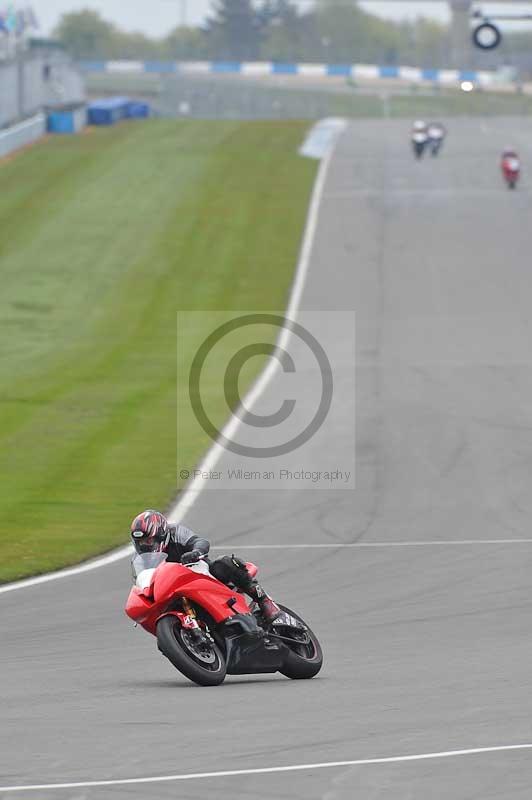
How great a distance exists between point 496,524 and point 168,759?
995cm

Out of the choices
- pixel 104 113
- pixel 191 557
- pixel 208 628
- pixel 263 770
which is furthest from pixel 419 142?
pixel 263 770

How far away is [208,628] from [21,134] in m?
66.3

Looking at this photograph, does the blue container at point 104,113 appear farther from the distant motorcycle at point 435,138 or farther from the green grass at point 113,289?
the distant motorcycle at point 435,138

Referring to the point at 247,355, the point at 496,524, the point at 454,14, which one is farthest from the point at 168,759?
the point at 454,14

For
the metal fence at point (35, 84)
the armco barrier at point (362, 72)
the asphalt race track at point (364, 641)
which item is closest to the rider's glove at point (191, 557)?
the asphalt race track at point (364, 641)

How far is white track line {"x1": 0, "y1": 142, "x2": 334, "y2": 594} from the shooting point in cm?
1476

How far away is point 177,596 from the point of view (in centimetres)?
989

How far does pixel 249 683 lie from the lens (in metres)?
10.3

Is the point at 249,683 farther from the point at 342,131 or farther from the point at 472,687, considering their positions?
the point at 342,131

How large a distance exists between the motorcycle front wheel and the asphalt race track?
14cm

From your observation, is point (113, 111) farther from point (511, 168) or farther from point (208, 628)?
point (208, 628)

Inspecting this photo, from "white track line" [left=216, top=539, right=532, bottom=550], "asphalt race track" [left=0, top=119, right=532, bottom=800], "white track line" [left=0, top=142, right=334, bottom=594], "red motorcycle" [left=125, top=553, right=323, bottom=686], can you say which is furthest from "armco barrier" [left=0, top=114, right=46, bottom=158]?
"red motorcycle" [left=125, top=553, right=323, bottom=686]

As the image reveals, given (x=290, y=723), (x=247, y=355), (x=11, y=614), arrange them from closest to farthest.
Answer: (x=290, y=723)
(x=11, y=614)
(x=247, y=355)

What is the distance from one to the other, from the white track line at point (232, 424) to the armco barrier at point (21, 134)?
1900 cm
